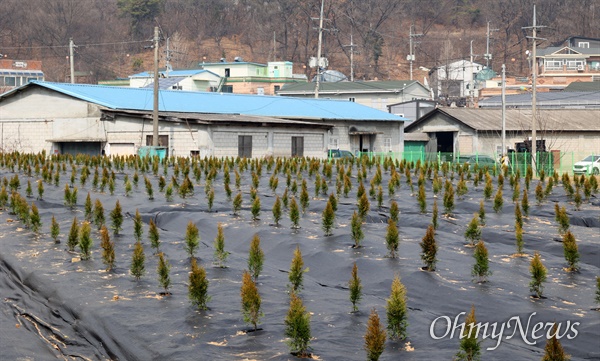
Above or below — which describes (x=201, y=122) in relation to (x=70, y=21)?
below

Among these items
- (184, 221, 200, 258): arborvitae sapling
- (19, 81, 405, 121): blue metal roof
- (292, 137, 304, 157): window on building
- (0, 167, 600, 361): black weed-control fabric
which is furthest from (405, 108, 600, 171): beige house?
(184, 221, 200, 258): arborvitae sapling

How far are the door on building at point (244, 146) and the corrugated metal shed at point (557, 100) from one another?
29.8 m

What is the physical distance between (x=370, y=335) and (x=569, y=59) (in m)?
82.7

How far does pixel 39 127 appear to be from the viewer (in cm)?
3703

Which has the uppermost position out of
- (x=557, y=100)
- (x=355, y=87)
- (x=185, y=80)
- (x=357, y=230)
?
(x=185, y=80)

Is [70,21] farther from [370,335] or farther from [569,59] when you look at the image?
[370,335]

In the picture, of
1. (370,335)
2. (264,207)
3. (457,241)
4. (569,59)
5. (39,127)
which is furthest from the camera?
(569,59)

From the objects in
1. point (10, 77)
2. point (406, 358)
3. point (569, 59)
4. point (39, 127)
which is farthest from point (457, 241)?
point (569, 59)

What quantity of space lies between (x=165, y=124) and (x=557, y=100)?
34576 mm

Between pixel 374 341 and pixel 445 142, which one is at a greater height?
pixel 445 142

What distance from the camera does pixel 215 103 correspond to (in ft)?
135

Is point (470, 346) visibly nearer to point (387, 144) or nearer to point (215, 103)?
point (215, 103)

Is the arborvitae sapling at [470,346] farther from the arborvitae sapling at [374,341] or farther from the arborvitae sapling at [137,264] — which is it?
the arborvitae sapling at [137,264]

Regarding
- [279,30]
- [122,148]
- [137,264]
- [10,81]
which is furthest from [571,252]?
[279,30]
